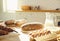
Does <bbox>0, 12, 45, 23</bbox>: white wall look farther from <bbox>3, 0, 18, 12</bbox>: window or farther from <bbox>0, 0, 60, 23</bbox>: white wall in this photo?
<bbox>3, 0, 18, 12</bbox>: window

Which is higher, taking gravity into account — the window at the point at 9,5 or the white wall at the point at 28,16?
the window at the point at 9,5

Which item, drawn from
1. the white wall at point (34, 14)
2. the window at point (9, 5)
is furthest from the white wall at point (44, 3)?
the window at point (9, 5)

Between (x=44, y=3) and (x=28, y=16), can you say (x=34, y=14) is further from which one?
(x=44, y=3)

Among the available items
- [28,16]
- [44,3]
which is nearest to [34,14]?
[28,16]

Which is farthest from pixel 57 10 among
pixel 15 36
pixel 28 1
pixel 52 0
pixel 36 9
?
pixel 15 36

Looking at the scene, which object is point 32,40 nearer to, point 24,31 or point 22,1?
point 24,31

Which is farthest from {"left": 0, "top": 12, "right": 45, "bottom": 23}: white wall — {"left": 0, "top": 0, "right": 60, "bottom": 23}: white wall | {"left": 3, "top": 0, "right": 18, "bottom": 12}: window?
{"left": 3, "top": 0, "right": 18, "bottom": 12}: window

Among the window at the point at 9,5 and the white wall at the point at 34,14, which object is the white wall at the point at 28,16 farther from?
the window at the point at 9,5

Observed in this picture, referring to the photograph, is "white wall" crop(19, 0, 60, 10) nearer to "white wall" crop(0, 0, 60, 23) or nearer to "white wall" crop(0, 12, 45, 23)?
"white wall" crop(0, 0, 60, 23)

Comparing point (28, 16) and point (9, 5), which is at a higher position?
point (9, 5)

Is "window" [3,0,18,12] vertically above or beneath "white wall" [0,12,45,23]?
above

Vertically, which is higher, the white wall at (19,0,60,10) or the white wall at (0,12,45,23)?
the white wall at (19,0,60,10)

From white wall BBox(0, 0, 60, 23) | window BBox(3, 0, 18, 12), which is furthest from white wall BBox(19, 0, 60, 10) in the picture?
window BBox(3, 0, 18, 12)

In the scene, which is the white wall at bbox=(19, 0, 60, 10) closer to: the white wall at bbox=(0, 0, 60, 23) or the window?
the white wall at bbox=(0, 0, 60, 23)
